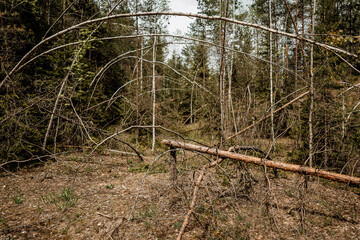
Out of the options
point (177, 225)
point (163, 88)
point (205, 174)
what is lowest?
point (177, 225)

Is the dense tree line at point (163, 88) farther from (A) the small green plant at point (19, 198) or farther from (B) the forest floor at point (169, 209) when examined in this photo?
(A) the small green plant at point (19, 198)

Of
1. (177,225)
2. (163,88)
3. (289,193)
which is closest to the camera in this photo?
(177,225)

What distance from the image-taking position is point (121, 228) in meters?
2.87

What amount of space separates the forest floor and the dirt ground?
13 mm

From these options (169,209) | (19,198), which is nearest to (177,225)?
(169,209)

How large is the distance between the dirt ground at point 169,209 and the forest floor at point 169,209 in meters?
0.01

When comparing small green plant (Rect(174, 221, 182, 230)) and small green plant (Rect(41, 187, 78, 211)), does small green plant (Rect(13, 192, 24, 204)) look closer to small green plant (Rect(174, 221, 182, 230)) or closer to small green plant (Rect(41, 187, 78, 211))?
small green plant (Rect(41, 187, 78, 211))

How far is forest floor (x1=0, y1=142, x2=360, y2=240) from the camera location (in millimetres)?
2678

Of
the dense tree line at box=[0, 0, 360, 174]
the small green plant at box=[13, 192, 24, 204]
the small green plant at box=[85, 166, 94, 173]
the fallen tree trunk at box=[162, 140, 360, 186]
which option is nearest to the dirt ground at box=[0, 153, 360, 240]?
the small green plant at box=[13, 192, 24, 204]

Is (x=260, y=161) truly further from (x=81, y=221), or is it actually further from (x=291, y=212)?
(x=81, y=221)

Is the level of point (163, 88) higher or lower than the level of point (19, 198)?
higher

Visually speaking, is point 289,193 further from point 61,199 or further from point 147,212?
point 61,199

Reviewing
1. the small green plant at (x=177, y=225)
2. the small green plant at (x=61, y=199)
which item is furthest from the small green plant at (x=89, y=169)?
the small green plant at (x=177, y=225)

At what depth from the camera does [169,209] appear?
10.1ft
